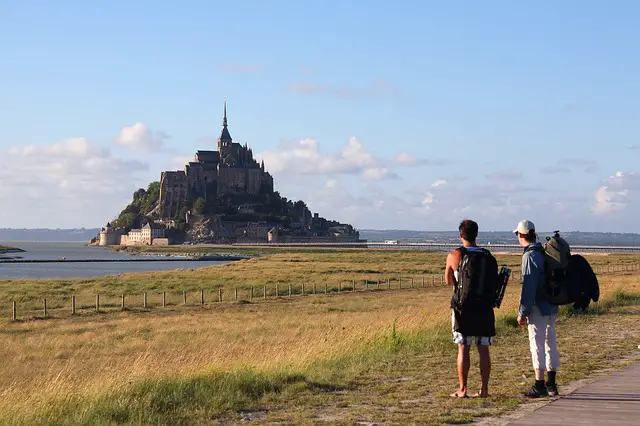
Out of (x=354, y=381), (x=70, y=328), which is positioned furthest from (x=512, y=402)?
(x=70, y=328)

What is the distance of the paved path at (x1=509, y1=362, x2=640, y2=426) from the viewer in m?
7.77

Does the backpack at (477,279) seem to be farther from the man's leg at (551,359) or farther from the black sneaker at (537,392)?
the black sneaker at (537,392)

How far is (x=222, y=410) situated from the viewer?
29.4 feet

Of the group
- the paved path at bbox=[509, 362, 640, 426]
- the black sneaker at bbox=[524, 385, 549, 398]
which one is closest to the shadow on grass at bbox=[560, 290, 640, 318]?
the paved path at bbox=[509, 362, 640, 426]

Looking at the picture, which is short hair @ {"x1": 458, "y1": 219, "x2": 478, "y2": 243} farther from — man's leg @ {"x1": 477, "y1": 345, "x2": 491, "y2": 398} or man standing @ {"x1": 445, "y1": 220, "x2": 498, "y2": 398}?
man's leg @ {"x1": 477, "y1": 345, "x2": 491, "y2": 398}

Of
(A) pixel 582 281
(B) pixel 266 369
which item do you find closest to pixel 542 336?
(A) pixel 582 281

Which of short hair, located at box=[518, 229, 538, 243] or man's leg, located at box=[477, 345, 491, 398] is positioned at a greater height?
short hair, located at box=[518, 229, 538, 243]

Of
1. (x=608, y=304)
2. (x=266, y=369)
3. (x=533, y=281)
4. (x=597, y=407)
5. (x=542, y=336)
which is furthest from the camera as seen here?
(x=608, y=304)

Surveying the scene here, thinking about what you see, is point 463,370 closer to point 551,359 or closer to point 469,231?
point 551,359

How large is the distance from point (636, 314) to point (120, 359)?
12.4m

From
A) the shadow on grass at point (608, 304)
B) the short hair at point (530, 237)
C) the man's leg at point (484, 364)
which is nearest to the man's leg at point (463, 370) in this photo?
the man's leg at point (484, 364)

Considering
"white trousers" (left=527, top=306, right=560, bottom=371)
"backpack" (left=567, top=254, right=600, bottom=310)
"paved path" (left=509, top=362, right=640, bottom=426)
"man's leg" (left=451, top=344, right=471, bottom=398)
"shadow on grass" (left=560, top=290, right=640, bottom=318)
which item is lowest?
"shadow on grass" (left=560, top=290, right=640, bottom=318)

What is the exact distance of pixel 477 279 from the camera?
29.3ft

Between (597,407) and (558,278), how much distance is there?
4.99 ft
